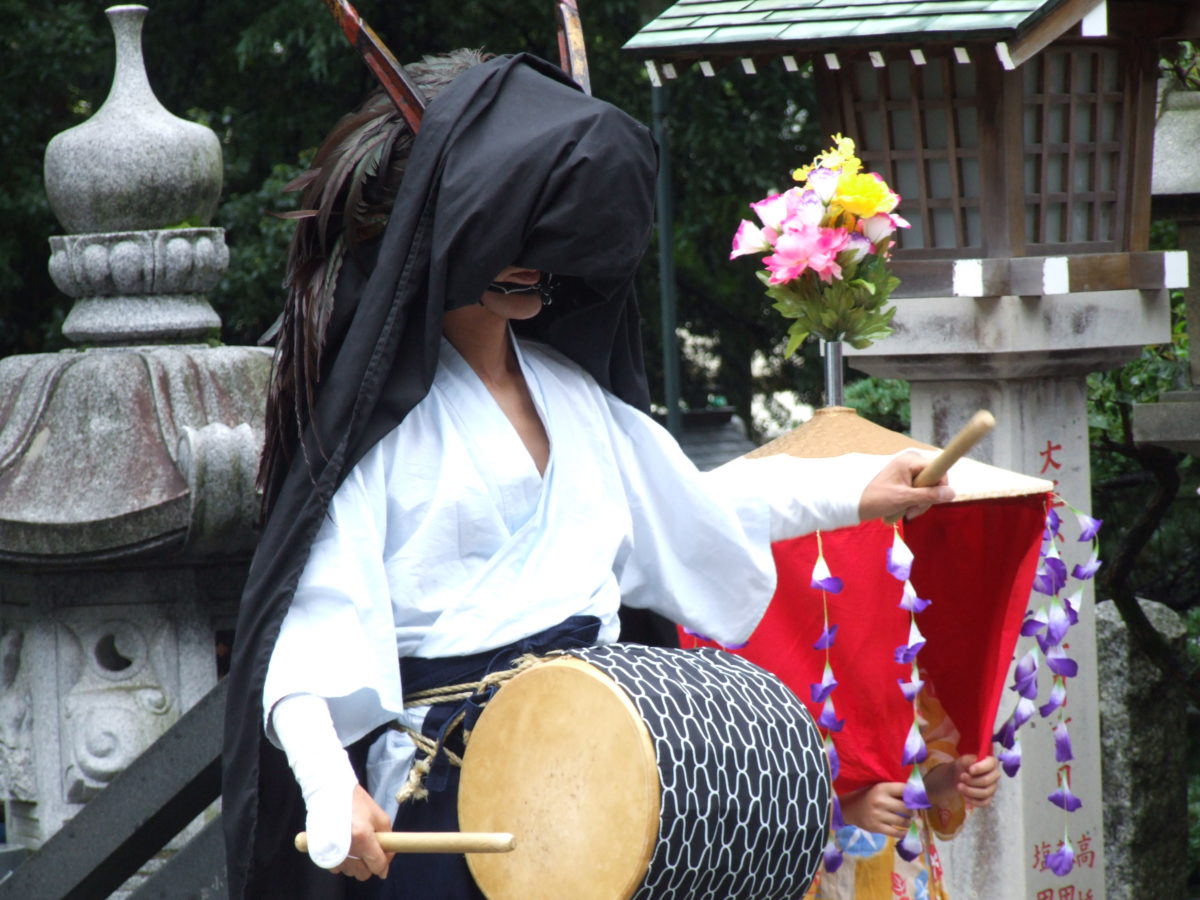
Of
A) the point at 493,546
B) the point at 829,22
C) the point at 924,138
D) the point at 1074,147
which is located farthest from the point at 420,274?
the point at 1074,147

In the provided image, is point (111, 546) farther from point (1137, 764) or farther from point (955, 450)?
point (1137, 764)

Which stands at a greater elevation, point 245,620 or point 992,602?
point 245,620

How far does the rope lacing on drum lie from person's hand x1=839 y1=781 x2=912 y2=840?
1141 millimetres

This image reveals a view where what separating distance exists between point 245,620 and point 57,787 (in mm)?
1184

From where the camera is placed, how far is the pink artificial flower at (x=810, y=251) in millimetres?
2922

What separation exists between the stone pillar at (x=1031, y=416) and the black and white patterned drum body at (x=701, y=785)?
2.09 meters

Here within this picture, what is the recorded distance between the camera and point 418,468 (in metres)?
2.15

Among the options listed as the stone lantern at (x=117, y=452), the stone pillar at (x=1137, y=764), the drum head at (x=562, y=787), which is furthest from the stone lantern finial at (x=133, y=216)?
the stone pillar at (x=1137, y=764)

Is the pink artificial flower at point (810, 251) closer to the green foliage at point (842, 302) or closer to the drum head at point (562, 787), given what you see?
the green foliage at point (842, 302)

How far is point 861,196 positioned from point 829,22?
124cm

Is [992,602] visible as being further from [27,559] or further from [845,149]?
[27,559]

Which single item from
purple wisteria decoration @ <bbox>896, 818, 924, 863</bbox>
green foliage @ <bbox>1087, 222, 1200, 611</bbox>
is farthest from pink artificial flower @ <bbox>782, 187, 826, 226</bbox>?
green foliage @ <bbox>1087, 222, 1200, 611</bbox>

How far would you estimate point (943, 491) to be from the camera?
2.58 m

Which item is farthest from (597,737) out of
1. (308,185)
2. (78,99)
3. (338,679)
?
(78,99)
